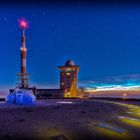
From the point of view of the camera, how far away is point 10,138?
10000mm

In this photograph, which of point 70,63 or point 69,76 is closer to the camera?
point 70,63

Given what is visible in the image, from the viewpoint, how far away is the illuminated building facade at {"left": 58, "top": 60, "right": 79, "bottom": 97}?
130 metres

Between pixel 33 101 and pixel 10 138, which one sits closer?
pixel 10 138

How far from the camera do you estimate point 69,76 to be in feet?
443

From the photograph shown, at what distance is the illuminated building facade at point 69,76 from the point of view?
13014 centimetres

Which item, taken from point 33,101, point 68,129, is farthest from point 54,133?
point 33,101

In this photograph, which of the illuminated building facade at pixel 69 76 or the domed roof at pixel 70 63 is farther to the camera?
the domed roof at pixel 70 63

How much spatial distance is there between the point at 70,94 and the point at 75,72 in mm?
15643

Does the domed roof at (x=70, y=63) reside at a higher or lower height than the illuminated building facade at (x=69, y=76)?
higher

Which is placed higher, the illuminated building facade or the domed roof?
the domed roof

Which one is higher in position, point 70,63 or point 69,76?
point 70,63

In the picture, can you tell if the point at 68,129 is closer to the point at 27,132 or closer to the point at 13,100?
the point at 27,132

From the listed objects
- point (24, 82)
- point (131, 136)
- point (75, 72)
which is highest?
point (75, 72)

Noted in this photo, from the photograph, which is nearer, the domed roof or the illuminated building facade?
the illuminated building facade
